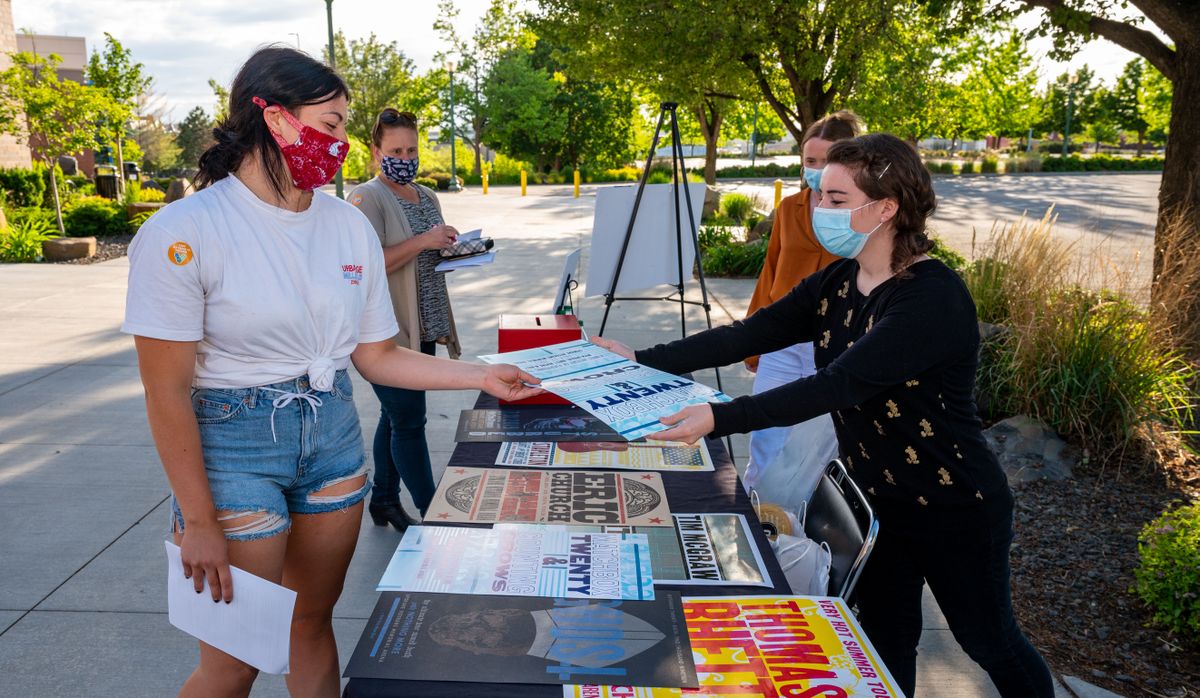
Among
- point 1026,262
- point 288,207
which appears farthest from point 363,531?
point 1026,262

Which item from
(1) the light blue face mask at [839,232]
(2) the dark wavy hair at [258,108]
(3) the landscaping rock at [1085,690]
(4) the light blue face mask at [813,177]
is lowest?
(3) the landscaping rock at [1085,690]

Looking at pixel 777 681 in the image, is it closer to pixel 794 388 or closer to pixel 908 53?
pixel 794 388

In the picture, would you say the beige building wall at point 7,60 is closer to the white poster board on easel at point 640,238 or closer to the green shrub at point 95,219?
the green shrub at point 95,219

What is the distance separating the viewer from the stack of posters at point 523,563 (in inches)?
71.3

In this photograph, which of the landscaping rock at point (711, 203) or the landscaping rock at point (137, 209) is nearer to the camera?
the landscaping rock at point (137, 209)

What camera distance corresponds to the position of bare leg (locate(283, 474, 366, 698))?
6.59 ft

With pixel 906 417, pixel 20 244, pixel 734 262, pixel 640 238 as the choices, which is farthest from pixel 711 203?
pixel 906 417

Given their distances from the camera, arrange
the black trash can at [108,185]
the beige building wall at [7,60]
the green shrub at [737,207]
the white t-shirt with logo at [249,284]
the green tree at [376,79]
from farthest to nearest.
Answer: the green tree at [376,79]
the black trash can at [108,185]
the beige building wall at [7,60]
the green shrub at [737,207]
the white t-shirt with logo at [249,284]

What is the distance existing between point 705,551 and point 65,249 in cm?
1322

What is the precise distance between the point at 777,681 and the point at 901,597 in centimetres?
96

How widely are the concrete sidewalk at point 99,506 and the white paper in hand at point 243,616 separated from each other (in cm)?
117

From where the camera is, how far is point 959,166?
4159 cm

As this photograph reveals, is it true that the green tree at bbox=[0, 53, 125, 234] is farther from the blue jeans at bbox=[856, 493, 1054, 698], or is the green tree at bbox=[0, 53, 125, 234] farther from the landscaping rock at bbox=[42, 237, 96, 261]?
the blue jeans at bbox=[856, 493, 1054, 698]

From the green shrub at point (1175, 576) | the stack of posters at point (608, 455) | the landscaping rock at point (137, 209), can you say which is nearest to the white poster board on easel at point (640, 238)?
the stack of posters at point (608, 455)
